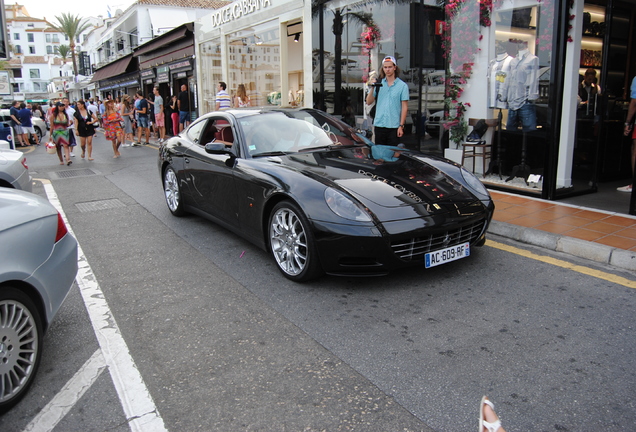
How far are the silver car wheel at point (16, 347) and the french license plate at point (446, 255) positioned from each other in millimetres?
2622

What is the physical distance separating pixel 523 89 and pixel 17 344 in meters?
7.00

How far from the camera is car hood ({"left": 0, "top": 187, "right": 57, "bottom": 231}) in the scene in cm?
259

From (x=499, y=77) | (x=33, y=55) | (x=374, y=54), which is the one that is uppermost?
(x=33, y=55)

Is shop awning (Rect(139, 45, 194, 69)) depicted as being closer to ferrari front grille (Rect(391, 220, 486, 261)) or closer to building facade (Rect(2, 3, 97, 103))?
ferrari front grille (Rect(391, 220, 486, 261))

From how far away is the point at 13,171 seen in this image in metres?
5.79

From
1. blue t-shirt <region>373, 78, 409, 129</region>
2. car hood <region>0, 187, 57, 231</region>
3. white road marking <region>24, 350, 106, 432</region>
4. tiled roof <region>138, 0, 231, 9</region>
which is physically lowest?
white road marking <region>24, 350, 106, 432</region>

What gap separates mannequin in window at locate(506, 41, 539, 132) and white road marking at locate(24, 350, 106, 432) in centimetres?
649

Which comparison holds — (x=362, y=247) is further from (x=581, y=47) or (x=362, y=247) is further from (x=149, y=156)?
(x=149, y=156)

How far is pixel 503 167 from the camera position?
7871 mm

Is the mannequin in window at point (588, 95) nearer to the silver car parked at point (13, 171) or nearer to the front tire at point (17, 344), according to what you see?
the front tire at point (17, 344)

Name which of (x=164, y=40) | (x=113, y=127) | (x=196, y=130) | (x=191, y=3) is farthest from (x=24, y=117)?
(x=196, y=130)

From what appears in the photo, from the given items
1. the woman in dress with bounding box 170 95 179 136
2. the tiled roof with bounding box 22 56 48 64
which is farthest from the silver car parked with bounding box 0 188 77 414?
the tiled roof with bounding box 22 56 48 64

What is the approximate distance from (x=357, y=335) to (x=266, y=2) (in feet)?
41.7

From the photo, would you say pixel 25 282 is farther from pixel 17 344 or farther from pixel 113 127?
pixel 113 127
